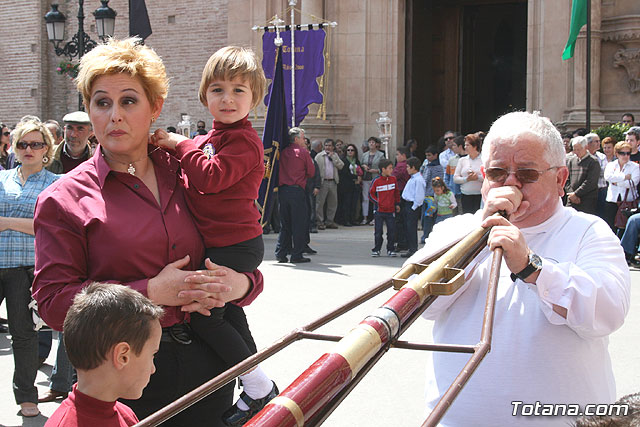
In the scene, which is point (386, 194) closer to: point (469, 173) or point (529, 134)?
point (469, 173)

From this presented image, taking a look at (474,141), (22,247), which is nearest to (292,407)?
(22,247)

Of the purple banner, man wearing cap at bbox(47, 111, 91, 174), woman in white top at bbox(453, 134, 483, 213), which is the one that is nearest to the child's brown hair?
man wearing cap at bbox(47, 111, 91, 174)

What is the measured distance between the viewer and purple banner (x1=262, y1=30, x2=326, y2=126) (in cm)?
1842

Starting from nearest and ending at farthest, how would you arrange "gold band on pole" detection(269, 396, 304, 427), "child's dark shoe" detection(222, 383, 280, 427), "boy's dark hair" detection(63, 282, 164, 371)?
"gold band on pole" detection(269, 396, 304, 427), "boy's dark hair" detection(63, 282, 164, 371), "child's dark shoe" detection(222, 383, 280, 427)

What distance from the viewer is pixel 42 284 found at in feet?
7.99

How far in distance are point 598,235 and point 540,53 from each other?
55.7 ft

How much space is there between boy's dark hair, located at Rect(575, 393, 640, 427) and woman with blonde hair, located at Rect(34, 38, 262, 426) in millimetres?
1514

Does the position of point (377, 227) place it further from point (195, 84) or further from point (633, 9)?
point (195, 84)

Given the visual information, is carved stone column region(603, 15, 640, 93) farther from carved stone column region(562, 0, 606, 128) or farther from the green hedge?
the green hedge

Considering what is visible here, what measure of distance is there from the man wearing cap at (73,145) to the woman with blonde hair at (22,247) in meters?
0.40

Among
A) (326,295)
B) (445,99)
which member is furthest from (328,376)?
(445,99)

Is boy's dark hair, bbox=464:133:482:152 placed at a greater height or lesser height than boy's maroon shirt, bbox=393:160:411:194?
greater

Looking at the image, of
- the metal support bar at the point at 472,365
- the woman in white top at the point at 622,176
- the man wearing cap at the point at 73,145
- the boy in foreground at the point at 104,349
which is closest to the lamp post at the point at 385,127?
the woman in white top at the point at 622,176

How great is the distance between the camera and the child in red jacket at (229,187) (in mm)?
2857
